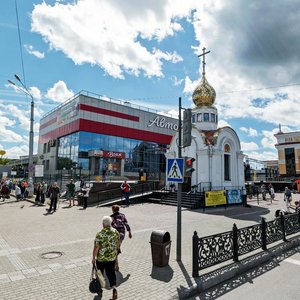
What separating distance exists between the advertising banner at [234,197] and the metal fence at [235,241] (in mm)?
10759

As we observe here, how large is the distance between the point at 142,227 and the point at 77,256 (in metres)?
4.56

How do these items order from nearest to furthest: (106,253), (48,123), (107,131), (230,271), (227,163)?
(106,253) < (230,271) < (227,163) < (107,131) < (48,123)

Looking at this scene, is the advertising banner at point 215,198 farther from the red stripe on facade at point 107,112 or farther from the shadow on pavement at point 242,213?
the red stripe on facade at point 107,112

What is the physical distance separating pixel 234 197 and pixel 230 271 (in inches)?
619

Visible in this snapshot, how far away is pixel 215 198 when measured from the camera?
62.7ft

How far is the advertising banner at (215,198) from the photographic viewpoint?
60.8ft

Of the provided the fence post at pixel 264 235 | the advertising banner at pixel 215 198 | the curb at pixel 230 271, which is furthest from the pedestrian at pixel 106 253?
the advertising banner at pixel 215 198

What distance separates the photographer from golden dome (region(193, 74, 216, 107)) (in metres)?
27.0

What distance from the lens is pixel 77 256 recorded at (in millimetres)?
7047

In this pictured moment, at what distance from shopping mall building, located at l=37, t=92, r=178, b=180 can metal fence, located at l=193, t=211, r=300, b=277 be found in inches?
1036

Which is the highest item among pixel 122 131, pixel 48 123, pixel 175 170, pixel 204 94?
pixel 48 123

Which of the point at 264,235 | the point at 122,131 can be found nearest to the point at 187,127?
the point at 264,235

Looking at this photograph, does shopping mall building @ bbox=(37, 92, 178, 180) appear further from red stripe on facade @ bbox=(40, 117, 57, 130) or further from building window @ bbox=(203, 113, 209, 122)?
building window @ bbox=(203, 113, 209, 122)

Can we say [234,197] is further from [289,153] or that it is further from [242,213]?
[289,153]
